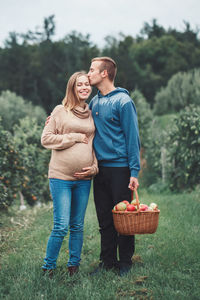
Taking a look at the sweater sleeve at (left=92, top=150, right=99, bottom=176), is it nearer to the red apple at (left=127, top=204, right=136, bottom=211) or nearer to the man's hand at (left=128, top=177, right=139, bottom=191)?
the man's hand at (left=128, top=177, right=139, bottom=191)

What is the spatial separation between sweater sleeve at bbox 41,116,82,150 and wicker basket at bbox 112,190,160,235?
872 millimetres

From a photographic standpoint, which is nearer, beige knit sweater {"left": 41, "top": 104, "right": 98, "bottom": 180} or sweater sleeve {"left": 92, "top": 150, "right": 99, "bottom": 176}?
beige knit sweater {"left": 41, "top": 104, "right": 98, "bottom": 180}

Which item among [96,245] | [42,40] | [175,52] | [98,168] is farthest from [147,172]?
[42,40]

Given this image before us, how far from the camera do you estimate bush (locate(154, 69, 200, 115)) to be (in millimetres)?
26328

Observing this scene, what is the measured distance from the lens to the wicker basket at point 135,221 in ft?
11.3

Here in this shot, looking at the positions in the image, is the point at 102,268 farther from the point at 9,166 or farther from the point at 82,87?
the point at 9,166

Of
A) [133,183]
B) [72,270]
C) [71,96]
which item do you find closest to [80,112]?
[71,96]

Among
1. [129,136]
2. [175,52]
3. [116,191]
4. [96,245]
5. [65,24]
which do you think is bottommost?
[96,245]

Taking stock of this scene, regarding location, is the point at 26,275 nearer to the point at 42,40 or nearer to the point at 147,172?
the point at 147,172

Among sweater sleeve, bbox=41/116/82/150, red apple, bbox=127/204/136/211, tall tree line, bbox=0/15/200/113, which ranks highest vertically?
tall tree line, bbox=0/15/200/113

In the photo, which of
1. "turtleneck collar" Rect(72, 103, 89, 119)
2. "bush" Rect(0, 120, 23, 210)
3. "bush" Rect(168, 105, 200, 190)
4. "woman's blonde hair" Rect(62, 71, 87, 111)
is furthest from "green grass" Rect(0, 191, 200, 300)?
"bush" Rect(168, 105, 200, 190)

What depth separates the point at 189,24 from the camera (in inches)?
2041

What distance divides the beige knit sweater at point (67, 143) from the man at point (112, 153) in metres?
0.18

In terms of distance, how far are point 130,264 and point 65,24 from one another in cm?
5093
